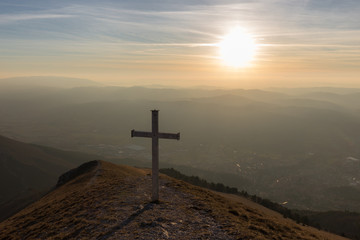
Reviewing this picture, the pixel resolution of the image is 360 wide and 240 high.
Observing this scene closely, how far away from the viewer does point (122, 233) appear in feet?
45.5

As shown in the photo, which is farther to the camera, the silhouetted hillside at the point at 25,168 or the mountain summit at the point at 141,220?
the silhouetted hillside at the point at 25,168

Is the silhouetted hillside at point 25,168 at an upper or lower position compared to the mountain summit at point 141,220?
lower

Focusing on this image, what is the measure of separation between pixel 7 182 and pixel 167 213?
394 ft

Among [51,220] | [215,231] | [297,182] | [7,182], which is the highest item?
[215,231]

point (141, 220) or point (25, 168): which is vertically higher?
point (141, 220)

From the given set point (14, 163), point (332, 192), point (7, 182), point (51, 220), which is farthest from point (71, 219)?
point (332, 192)

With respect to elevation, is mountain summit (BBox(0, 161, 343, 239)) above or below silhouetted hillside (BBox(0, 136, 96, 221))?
above

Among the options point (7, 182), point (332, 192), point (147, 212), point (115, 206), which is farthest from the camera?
point (332, 192)

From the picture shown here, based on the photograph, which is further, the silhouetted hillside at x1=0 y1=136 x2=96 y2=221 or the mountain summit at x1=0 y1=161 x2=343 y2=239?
the silhouetted hillside at x1=0 y1=136 x2=96 y2=221

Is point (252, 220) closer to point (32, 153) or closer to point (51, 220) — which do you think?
point (51, 220)

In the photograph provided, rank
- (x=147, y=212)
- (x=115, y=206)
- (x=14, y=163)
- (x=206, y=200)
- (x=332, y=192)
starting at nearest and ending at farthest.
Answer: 1. (x=147, y=212)
2. (x=115, y=206)
3. (x=206, y=200)
4. (x=14, y=163)
5. (x=332, y=192)

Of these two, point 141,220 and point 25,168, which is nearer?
point 141,220

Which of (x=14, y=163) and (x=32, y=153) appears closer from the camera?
(x=14, y=163)

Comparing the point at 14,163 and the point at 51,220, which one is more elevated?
the point at 51,220
